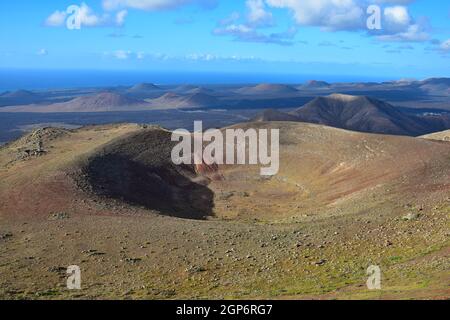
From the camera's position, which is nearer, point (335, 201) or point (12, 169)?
point (335, 201)

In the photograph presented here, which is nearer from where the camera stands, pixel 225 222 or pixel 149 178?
pixel 225 222

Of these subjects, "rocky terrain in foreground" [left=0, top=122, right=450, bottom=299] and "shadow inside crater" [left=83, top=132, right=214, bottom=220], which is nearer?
"rocky terrain in foreground" [left=0, top=122, right=450, bottom=299]

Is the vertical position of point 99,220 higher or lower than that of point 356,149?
lower

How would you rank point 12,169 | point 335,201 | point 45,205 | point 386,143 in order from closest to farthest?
point 45,205, point 335,201, point 12,169, point 386,143

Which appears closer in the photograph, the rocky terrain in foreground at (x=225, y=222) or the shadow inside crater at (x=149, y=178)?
the rocky terrain in foreground at (x=225, y=222)

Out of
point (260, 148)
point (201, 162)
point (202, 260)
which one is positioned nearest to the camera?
point (202, 260)

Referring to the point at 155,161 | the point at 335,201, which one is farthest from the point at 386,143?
the point at 155,161

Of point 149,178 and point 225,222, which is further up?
point 149,178

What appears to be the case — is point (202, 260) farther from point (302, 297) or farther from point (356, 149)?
point (356, 149)

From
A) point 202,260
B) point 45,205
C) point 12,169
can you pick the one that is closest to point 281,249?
point 202,260
